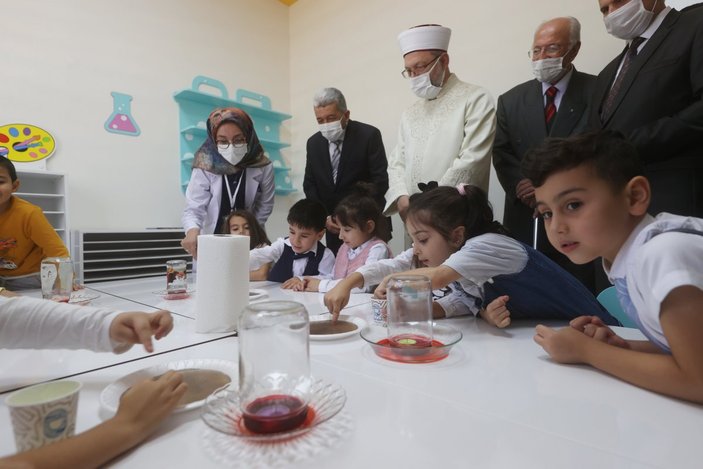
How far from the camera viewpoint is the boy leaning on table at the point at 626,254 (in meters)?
0.56

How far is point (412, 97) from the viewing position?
296 centimetres

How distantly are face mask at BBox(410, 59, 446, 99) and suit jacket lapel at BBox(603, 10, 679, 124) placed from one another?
773 mm

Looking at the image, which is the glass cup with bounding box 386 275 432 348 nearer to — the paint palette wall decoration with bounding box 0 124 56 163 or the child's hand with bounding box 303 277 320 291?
the child's hand with bounding box 303 277 320 291

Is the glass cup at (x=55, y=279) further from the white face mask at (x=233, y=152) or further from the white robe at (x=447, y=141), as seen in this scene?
the white robe at (x=447, y=141)

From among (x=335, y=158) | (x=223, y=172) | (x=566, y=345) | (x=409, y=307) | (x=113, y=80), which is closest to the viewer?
(x=566, y=345)

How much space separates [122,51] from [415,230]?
2.78m

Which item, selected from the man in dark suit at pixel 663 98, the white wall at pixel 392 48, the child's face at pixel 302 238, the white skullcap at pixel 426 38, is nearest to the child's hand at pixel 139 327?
the child's face at pixel 302 238

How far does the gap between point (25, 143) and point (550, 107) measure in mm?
3014

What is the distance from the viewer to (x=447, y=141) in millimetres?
1937

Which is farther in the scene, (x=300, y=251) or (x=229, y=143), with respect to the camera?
(x=229, y=143)

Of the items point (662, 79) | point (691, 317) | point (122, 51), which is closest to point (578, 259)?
point (691, 317)

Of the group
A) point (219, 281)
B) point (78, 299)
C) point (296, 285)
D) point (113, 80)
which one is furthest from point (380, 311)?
point (113, 80)

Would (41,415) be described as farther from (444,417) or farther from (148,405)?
(444,417)

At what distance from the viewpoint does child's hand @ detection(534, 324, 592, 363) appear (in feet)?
2.31
